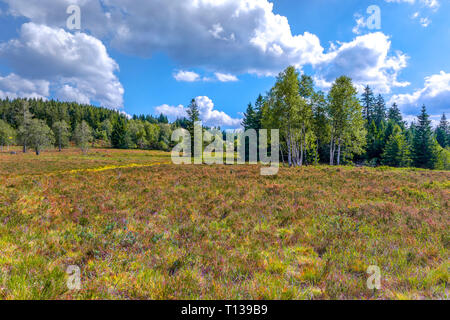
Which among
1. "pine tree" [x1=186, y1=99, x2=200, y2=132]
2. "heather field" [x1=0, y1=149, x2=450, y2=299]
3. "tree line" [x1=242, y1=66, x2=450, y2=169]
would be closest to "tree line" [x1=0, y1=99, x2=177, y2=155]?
"pine tree" [x1=186, y1=99, x2=200, y2=132]

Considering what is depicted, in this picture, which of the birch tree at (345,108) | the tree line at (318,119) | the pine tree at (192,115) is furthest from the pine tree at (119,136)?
the birch tree at (345,108)

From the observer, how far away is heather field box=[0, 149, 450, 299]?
345 centimetres

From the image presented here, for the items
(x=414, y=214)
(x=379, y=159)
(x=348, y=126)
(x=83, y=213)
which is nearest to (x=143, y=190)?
(x=83, y=213)

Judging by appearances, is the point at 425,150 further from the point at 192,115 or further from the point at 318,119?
the point at 192,115

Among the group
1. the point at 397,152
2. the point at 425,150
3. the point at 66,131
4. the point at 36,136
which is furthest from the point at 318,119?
the point at 66,131

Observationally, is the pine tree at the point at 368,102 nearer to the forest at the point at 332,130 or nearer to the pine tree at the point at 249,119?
the forest at the point at 332,130

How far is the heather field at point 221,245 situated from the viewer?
345 cm

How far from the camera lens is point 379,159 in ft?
140

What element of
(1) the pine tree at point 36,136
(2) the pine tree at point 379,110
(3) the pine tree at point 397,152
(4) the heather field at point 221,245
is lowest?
(4) the heather field at point 221,245

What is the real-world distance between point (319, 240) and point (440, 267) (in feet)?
7.65

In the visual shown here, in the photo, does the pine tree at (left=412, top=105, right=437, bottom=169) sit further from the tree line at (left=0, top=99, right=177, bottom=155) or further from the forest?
the tree line at (left=0, top=99, right=177, bottom=155)

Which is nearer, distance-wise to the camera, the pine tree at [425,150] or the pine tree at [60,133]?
the pine tree at [425,150]

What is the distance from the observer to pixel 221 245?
520 cm

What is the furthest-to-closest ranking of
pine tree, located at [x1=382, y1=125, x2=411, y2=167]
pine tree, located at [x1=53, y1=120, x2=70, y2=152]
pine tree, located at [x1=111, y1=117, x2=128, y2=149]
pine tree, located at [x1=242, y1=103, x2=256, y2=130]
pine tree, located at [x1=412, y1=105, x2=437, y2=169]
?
pine tree, located at [x1=111, y1=117, x2=128, y2=149], pine tree, located at [x1=53, y1=120, x2=70, y2=152], pine tree, located at [x1=242, y1=103, x2=256, y2=130], pine tree, located at [x1=412, y1=105, x2=437, y2=169], pine tree, located at [x1=382, y1=125, x2=411, y2=167]
